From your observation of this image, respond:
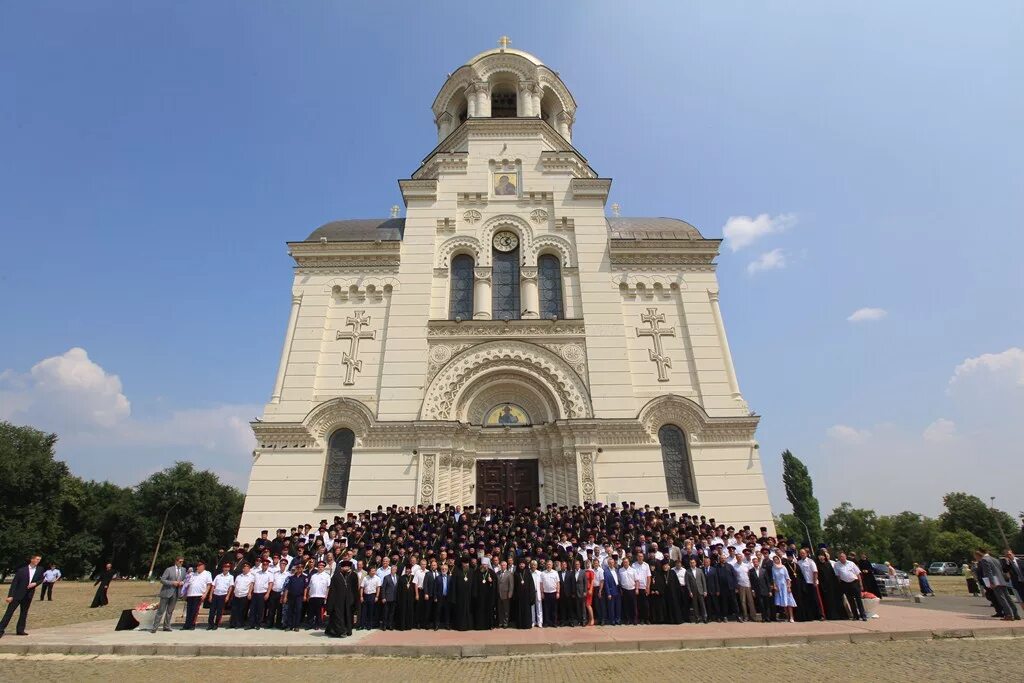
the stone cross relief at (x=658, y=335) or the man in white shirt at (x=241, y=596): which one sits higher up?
the stone cross relief at (x=658, y=335)

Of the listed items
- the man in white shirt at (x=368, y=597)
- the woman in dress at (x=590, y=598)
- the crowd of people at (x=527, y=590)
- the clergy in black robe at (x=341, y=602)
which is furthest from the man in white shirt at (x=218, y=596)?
the woman in dress at (x=590, y=598)

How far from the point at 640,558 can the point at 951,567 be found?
56.6m

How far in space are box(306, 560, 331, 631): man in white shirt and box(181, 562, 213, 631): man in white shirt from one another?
2.29 metres

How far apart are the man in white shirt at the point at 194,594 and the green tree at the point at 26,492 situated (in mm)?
32256

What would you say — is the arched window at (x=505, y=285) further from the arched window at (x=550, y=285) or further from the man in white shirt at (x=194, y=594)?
the man in white shirt at (x=194, y=594)

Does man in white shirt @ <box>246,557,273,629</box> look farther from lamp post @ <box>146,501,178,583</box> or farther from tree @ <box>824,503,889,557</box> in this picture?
tree @ <box>824,503,889,557</box>

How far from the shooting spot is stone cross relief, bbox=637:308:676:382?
65.6 ft

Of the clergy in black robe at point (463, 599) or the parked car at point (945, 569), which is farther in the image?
the parked car at point (945, 569)

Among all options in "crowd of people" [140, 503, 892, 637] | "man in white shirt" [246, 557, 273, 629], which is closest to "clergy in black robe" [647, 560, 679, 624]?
"crowd of people" [140, 503, 892, 637]

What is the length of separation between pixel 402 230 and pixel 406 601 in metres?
17.0

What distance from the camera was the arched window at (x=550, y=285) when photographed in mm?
21422

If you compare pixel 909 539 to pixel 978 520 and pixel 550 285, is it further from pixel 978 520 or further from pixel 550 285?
pixel 550 285

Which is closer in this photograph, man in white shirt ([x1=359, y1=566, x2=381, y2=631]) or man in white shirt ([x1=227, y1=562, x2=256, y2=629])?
man in white shirt ([x1=359, y1=566, x2=381, y2=631])

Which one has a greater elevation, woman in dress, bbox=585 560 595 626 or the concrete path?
woman in dress, bbox=585 560 595 626
